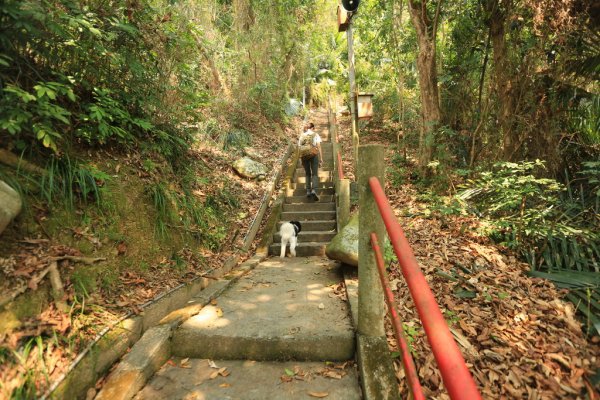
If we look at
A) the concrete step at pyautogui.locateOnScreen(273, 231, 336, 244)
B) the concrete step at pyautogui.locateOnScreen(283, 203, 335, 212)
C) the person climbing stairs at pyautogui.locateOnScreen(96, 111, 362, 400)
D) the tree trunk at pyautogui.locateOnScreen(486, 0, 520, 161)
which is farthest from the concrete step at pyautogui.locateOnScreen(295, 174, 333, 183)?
the person climbing stairs at pyautogui.locateOnScreen(96, 111, 362, 400)

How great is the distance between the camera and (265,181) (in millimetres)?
8352

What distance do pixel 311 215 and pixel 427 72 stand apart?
4.02 m

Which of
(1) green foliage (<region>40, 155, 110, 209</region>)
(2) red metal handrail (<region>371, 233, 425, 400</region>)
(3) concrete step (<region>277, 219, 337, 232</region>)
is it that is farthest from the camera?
(3) concrete step (<region>277, 219, 337, 232</region>)

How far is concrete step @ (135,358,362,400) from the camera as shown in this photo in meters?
2.04

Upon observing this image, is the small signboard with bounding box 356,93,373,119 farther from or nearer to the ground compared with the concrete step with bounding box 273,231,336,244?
farther from the ground

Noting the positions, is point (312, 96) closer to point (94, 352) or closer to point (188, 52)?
point (188, 52)

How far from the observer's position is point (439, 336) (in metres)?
0.84

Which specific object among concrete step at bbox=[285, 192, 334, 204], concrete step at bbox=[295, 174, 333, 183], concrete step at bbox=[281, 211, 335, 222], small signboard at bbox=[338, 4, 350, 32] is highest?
small signboard at bbox=[338, 4, 350, 32]

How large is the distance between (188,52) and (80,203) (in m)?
3.36

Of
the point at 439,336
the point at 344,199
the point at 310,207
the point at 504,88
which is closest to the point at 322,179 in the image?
the point at 310,207

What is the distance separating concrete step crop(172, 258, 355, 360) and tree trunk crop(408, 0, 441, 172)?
4.49 m

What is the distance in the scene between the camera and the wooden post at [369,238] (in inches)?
86.5

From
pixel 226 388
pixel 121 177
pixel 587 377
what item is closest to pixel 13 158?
pixel 121 177

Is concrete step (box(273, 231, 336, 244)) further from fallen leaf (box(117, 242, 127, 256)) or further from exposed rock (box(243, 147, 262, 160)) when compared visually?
fallen leaf (box(117, 242, 127, 256))
